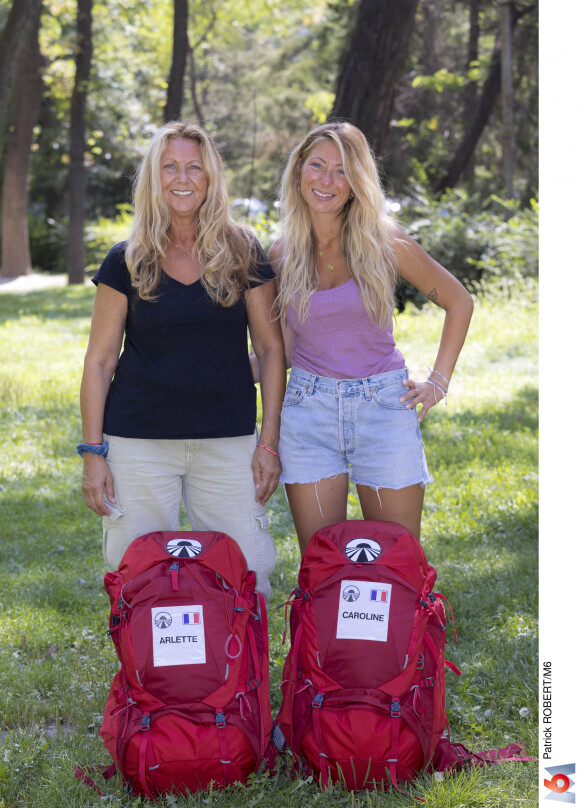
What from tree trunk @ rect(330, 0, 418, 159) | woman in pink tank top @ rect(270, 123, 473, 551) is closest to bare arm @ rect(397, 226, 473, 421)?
woman in pink tank top @ rect(270, 123, 473, 551)

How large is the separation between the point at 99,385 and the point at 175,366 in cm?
31

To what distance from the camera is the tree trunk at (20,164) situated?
20781mm

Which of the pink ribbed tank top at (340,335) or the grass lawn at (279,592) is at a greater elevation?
the pink ribbed tank top at (340,335)

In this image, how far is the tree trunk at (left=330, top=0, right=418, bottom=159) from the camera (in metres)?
8.51

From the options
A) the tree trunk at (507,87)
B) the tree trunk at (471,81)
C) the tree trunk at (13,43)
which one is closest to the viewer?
the tree trunk at (13,43)

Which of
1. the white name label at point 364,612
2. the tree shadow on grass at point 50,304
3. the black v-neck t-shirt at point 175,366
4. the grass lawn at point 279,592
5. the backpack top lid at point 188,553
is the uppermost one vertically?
the black v-neck t-shirt at point 175,366

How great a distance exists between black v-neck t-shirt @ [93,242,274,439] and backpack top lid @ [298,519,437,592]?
543 mm

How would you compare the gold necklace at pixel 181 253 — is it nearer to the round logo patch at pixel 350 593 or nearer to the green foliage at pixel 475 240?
the round logo patch at pixel 350 593

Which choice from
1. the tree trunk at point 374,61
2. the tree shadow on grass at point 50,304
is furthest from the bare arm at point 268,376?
the tree shadow on grass at point 50,304

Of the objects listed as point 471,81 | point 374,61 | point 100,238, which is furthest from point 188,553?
point 100,238

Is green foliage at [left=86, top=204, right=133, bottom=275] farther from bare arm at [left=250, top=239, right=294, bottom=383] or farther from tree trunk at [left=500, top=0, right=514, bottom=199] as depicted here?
bare arm at [left=250, top=239, right=294, bottom=383]

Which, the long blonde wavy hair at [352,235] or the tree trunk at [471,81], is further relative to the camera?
the tree trunk at [471,81]

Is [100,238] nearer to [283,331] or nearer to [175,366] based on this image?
[283,331]
